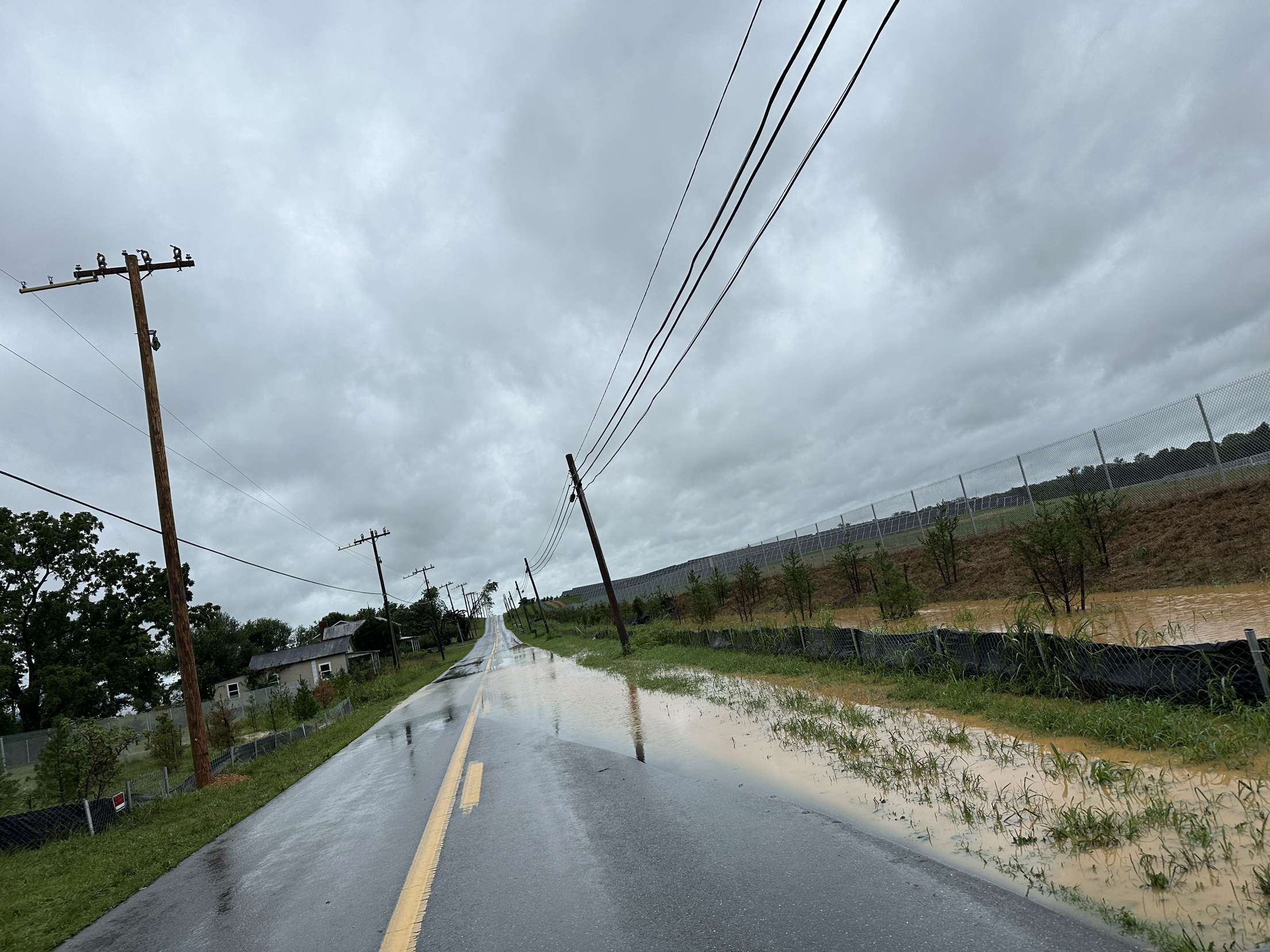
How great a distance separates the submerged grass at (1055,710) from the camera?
212 inches

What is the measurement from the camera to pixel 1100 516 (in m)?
19.6

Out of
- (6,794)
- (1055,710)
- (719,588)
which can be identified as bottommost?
(1055,710)

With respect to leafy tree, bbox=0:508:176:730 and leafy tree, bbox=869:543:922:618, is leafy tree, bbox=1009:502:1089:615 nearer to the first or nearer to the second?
leafy tree, bbox=869:543:922:618

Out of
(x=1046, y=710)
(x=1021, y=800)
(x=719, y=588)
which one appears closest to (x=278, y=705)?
(x=719, y=588)

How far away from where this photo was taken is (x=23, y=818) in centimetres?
1059

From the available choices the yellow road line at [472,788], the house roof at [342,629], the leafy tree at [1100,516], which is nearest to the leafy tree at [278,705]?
the yellow road line at [472,788]

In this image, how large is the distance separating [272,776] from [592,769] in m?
8.68

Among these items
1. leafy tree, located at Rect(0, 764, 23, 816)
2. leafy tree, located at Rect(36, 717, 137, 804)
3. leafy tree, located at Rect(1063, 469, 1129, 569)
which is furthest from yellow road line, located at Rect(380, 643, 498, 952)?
leafy tree, located at Rect(1063, 469, 1129, 569)

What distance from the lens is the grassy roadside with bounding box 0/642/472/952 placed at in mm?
6301

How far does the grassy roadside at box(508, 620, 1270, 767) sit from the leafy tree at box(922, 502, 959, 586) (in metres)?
10.3

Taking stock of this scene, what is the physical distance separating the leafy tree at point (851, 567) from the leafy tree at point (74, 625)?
34.7m

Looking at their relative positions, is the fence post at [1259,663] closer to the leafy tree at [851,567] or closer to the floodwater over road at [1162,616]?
the floodwater over road at [1162,616]

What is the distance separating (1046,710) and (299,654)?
68.2m

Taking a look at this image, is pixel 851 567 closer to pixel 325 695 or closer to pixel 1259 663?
pixel 1259 663
